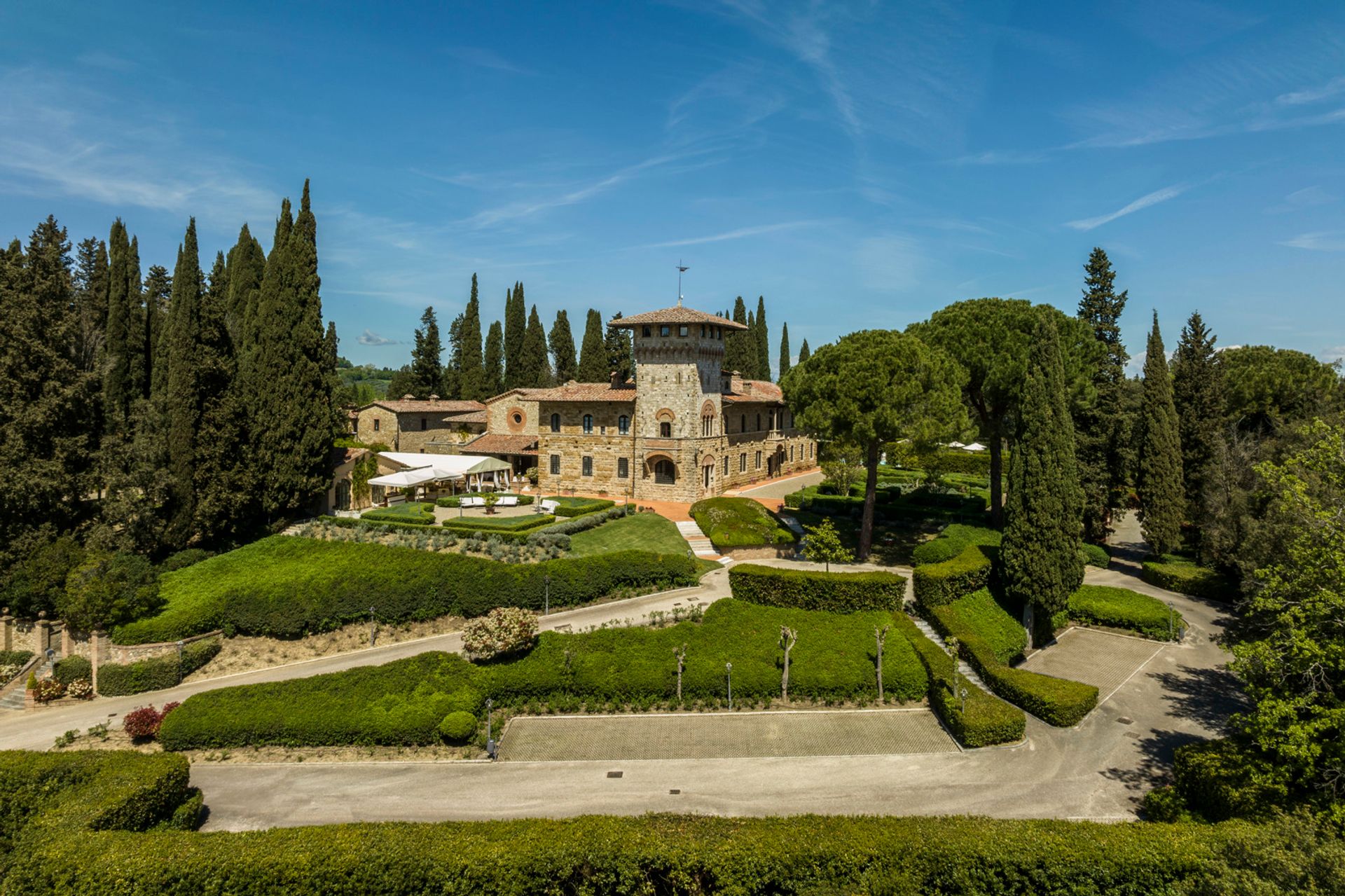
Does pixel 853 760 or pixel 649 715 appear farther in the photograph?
pixel 649 715

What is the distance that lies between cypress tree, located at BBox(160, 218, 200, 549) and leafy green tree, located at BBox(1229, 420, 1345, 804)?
39347 millimetres

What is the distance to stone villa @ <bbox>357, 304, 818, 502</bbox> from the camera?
153 ft

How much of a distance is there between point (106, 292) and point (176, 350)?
24.8 metres

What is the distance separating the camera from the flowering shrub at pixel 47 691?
2398 cm

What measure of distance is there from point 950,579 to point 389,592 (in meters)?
21.6

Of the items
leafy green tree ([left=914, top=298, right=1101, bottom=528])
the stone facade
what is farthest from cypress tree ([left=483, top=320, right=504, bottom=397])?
leafy green tree ([left=914, top=298, right=1101, bottom=528])

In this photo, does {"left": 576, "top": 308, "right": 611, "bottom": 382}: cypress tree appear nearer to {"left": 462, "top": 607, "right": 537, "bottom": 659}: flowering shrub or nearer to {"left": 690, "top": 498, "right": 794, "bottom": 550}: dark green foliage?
{"left": 690, "top": 498, "right": 794, "bottom": 550}: dark green foliage

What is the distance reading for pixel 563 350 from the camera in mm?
78500

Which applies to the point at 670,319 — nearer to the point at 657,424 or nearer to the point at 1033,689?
the point at 657,424

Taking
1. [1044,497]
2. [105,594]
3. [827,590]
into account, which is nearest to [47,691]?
[105,594]

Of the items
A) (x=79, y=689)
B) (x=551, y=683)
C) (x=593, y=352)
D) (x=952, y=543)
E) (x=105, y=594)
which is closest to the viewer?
(x=551, y=683)

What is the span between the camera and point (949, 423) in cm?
3203

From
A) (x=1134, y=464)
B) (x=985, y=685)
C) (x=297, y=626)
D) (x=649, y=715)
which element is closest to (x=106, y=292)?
(x=297, y=626)

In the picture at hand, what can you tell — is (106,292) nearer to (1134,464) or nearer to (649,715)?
(649,715)
